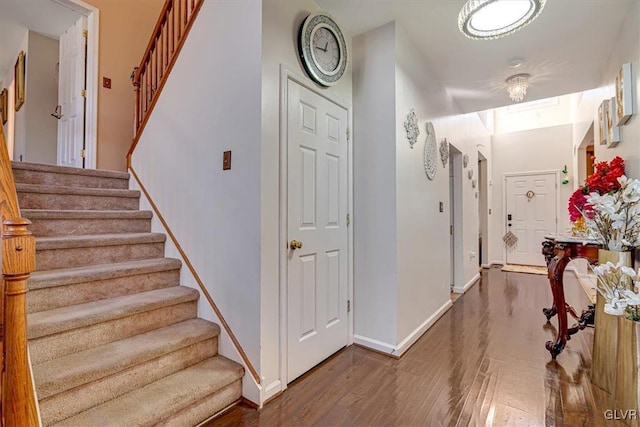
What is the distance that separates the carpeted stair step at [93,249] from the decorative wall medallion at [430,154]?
251cm

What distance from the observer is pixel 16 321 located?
85cm

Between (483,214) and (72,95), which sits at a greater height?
(72,95)

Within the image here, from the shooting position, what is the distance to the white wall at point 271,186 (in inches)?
72.2

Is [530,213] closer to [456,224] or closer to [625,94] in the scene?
[456,224]

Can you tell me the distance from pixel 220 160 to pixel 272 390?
58.9 inches

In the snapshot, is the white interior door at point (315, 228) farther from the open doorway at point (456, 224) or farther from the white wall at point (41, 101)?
the white wall at point (41, 101)

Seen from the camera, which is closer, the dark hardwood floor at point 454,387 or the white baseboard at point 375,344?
the dark hardwood floor at point 454,387

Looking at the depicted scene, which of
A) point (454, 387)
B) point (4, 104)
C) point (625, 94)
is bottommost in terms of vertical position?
point (454, 387)

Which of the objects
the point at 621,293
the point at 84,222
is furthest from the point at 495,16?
the point at 84,222

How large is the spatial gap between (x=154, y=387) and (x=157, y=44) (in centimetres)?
298

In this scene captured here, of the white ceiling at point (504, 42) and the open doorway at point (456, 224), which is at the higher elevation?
the white ceiling at point (504, 42)

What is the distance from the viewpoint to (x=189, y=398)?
1.58 meters

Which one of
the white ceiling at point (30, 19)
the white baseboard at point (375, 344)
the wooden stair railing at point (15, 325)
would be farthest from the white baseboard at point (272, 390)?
the white ceiling at point (30, 19)

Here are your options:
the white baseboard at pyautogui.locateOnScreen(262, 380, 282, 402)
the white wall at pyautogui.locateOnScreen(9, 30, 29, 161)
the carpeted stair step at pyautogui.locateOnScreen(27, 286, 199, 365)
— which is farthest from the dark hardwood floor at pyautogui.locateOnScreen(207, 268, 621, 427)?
the white wall at pyautogui.locateOnScreen(9, 30, 29, 161)
